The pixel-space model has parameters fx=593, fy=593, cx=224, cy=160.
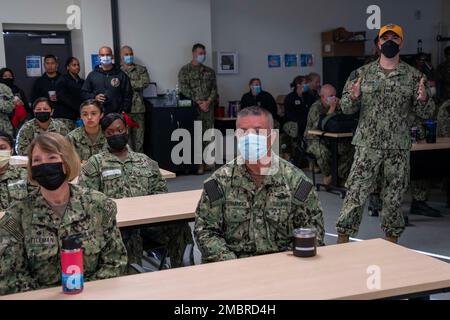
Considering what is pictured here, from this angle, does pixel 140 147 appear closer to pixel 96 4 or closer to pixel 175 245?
pixel 96 4

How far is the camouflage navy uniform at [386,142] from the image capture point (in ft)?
15.9

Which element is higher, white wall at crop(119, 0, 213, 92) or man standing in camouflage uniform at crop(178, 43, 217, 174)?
white wall at crop(119, 0, 213, 92)

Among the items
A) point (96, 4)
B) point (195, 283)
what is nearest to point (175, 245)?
point (195, 283)

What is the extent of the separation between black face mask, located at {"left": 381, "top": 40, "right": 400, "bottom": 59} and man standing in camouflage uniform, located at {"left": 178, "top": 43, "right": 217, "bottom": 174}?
16.8ft

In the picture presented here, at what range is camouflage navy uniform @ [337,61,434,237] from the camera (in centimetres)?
484

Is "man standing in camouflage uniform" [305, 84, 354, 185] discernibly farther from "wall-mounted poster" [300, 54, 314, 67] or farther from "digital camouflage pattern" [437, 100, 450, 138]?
"wall-mounted poster" [300, 54, 314, 67]

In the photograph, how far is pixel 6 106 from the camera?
7605 millimetres

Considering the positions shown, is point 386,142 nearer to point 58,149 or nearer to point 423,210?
point 423,210

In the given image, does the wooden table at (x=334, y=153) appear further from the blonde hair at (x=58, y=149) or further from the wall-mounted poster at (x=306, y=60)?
the blonde hair at (x=58, y=149)

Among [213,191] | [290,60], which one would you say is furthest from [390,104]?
[290,60]

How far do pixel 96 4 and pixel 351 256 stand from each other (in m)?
7.73

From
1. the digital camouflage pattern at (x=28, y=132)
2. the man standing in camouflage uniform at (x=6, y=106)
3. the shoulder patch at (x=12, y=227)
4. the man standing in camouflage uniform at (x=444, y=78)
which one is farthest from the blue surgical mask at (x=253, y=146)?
the man standing in camouflage uniform at (x=444, y=78)

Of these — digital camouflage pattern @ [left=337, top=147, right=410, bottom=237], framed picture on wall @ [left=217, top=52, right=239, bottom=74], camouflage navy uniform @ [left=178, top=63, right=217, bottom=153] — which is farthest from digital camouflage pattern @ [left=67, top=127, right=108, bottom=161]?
framed picture on wall @ [left=217, top=52, right=239, bottom=74]
